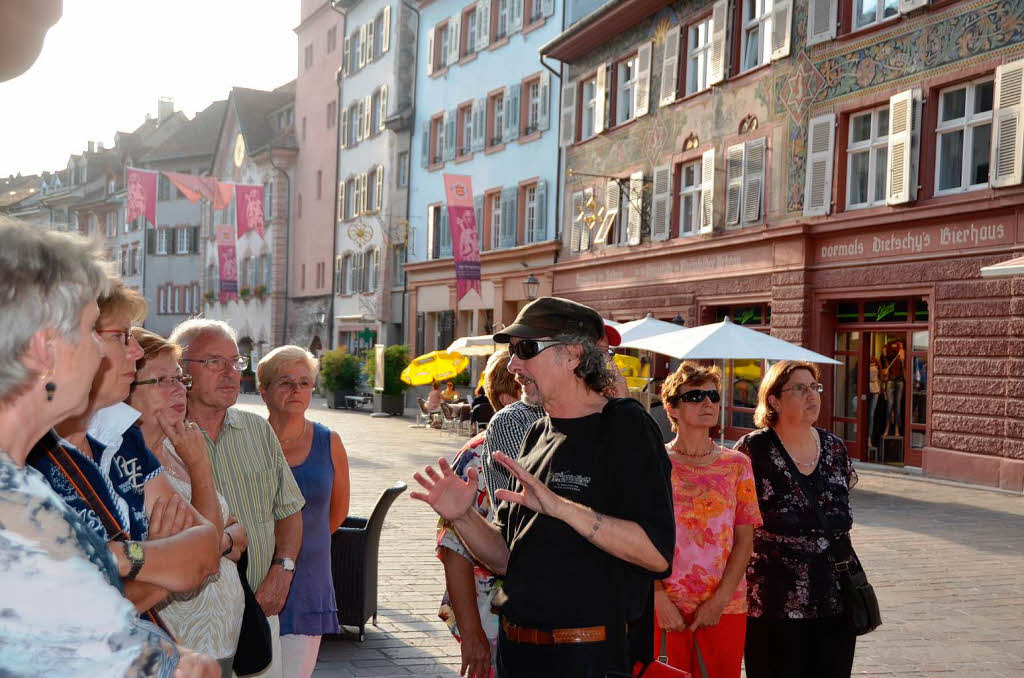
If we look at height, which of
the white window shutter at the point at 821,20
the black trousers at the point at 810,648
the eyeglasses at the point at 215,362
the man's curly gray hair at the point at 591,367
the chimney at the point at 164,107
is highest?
the chimney at the point at 164,107

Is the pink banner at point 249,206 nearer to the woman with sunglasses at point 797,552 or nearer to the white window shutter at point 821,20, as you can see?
the white window shutter at point 821,20

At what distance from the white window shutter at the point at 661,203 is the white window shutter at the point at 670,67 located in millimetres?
1524

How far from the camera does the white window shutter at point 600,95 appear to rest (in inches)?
1094

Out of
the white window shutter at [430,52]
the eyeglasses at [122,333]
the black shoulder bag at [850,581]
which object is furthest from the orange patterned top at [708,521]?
the white window shutter at [430,52]

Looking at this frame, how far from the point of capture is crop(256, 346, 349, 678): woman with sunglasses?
14.8 feet

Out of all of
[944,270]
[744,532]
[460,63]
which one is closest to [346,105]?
[460,63]

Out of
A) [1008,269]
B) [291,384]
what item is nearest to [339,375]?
[1008,269]

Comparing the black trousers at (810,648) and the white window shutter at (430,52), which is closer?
the black trousers at (810,648)

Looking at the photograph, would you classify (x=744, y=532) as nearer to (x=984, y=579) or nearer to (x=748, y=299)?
(x=984, y=579)

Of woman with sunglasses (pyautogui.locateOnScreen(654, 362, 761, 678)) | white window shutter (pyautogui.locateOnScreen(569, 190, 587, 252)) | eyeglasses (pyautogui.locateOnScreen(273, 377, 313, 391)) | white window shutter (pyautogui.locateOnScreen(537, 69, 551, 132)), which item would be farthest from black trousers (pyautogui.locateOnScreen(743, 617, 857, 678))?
white window shutter (pyautogui.locateOnScreen(537, 69, 551, 132))

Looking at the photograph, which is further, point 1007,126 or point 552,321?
point 1007,126

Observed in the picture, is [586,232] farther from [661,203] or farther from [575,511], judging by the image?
[575,511]

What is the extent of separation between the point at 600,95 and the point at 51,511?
89.9ft

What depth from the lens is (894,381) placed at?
19328 millimetres
